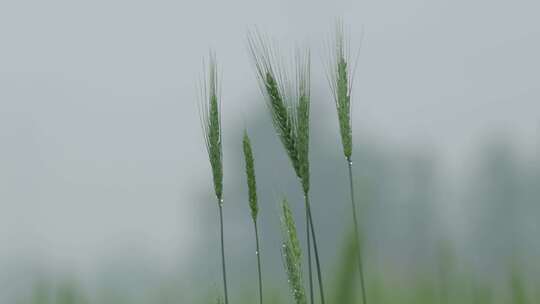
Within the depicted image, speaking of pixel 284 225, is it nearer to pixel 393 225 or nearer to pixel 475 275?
pixel 475 275

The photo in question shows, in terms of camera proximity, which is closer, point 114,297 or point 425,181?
point 114,297

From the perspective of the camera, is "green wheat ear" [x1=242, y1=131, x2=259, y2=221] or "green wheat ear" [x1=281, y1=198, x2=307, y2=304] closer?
"green wheat ear" [x1=281, y1=198, x2=307, y2=304]

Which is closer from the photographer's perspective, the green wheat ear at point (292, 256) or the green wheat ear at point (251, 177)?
the green wheat ear at point (292, 256)

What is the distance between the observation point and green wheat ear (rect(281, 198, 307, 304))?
1.54 m

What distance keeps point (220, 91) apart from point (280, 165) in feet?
121

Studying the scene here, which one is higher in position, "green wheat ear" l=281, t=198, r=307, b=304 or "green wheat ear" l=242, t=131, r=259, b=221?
"green wheat ear" l=242, t=131, r=259, b=221

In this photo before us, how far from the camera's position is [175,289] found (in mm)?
3854

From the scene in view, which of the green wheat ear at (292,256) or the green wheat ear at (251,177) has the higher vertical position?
the green wheat ear at (251,177)

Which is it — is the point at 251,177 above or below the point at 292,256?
above

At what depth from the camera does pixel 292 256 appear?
62.6 inches

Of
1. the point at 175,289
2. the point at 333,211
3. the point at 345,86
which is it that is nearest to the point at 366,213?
the point at 345,86

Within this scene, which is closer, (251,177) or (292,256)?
(292,256)

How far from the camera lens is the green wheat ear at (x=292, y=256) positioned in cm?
154

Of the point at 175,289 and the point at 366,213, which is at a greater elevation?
the point at 366,213
